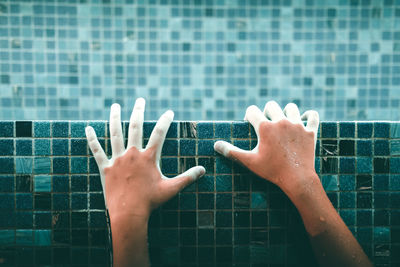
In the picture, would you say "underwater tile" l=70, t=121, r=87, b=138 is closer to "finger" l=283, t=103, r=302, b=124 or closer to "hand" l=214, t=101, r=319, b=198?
"hand" l=214, t=101, r=319, b=198

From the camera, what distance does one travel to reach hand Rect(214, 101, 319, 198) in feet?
1.87

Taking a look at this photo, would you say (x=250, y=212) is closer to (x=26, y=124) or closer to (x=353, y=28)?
(x=26, y=124)

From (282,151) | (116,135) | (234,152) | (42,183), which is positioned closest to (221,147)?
(234,152)

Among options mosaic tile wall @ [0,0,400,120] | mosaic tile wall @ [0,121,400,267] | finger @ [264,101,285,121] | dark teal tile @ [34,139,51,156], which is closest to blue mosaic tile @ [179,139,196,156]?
mosaic tile wall @ [0,121,400,267]

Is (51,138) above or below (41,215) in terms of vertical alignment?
above

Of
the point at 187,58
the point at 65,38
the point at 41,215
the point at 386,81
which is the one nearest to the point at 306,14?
the point at 386,81

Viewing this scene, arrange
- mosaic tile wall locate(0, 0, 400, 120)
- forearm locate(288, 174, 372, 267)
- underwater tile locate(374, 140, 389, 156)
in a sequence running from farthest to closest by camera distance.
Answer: mosaic tile wall locate(0, 0, 400, 120) → underwater tile locate(374, 140, 389, 156) → forearm locate(288, 174, 372, 267)

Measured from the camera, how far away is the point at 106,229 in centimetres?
64

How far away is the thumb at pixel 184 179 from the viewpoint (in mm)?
587

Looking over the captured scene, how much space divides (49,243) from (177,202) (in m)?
0.36

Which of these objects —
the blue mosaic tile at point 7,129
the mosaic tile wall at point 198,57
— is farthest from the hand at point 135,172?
the mosaic tile wall at point 198,57

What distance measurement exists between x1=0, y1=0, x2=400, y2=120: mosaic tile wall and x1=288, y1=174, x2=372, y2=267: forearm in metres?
0.85

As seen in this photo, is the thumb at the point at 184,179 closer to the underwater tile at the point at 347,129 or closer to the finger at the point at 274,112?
the finger at the point at 274,112

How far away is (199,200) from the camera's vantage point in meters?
0.64
